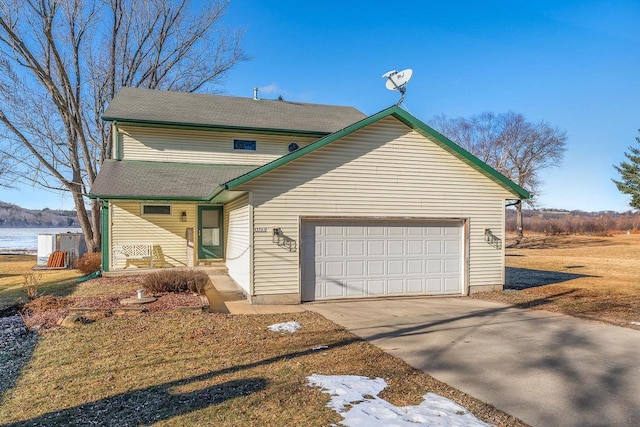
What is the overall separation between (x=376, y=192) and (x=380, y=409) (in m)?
7.44

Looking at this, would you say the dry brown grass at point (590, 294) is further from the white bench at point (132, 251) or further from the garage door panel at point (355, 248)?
the white bench at point (132, 251)

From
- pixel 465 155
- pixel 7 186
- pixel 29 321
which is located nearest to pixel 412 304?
pixel 465 155

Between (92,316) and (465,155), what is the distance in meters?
9.74

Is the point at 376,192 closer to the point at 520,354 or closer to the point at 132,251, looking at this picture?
the point at 520,354

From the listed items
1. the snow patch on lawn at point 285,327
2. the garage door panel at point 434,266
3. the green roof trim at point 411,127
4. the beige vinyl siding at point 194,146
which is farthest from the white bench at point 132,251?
the garage door panel at point 434,266

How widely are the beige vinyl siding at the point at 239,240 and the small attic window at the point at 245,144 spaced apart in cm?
339

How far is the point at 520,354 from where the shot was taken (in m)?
6.48

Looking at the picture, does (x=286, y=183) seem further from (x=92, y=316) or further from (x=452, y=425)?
(x=452, y=425)

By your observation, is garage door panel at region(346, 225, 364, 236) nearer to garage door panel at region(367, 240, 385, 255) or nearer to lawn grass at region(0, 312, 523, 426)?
garage door panel at region(367, 240, 385, 255)

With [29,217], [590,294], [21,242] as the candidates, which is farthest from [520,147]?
[29,217]

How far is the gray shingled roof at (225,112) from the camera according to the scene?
17094mm

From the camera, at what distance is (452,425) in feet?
13.2

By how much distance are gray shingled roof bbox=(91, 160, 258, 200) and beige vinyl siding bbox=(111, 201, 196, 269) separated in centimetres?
119

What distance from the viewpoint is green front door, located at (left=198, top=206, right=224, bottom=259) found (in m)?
16.3
